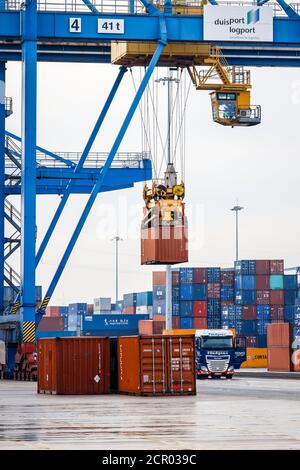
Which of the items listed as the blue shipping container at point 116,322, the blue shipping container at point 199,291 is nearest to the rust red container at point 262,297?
the blue shipping container at point 199,291

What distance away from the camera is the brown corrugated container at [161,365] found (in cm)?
3488

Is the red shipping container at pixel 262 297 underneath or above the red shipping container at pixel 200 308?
above

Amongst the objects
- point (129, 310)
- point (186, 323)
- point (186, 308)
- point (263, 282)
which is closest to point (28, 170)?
point (186, 323)

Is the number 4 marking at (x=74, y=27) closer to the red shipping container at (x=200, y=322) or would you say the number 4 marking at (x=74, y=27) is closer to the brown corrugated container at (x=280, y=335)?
the brown corrugated container at (x=280, y=335)

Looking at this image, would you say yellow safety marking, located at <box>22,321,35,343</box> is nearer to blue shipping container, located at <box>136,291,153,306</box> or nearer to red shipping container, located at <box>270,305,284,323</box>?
red shipping container, located at <box>270,305,284,323</box>

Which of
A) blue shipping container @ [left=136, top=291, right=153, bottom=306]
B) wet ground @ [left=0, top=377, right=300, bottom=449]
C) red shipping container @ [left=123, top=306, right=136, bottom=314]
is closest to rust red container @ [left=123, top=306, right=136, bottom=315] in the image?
red shipping container @ [left=123, top=306, right=136, bottom=314]

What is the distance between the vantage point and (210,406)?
28.8 m

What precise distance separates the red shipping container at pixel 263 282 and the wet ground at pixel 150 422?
56.9 meters

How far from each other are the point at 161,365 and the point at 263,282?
57322 millimetres

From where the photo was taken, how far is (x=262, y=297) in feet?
300

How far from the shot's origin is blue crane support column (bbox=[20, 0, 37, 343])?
149 feet

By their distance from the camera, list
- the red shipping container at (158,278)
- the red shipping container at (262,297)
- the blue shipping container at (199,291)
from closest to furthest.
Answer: the red shipping container at (262,297)
the blue shipping container at (199,291)
the red shipping container at (158,278)

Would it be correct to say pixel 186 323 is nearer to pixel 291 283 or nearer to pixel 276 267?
pixel 276 267

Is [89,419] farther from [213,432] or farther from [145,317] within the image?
[145,317]
